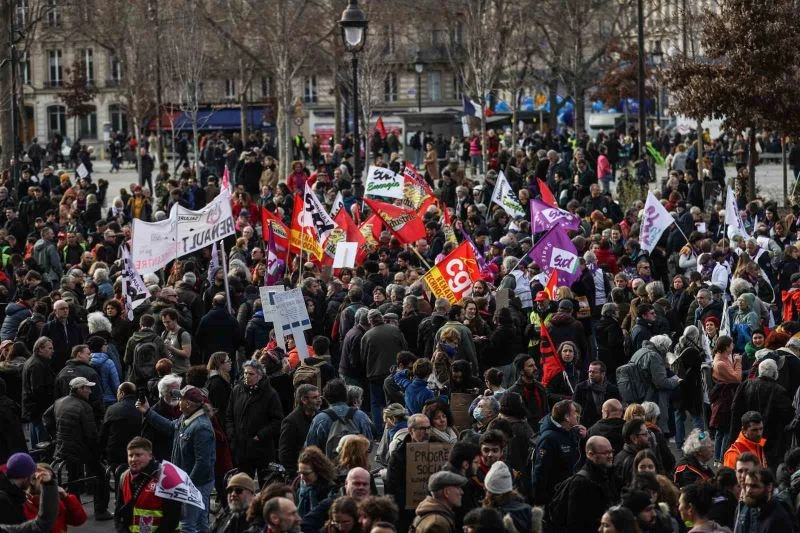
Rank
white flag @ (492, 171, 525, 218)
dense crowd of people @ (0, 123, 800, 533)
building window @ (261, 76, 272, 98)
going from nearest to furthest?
dense crowd of people @ (0, 123, 800, 533), white flag @ (492, 171, 525, 218), building window @ (261, 76, 272, 98)

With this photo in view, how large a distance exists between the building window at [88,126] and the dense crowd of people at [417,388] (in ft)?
201

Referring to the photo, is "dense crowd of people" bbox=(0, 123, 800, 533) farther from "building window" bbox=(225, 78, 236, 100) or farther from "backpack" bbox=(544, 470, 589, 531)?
"building window" bbox=(225, 78, 236, 100)

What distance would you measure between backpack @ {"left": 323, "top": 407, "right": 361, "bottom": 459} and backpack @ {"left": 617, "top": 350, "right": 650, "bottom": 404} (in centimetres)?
353

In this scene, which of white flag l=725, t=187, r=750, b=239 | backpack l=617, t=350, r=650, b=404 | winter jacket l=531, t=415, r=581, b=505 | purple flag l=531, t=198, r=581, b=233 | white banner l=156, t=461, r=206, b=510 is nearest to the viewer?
white banner l=156, t=461, r=206, b=510

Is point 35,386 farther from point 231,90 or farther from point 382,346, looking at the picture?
point 231,90

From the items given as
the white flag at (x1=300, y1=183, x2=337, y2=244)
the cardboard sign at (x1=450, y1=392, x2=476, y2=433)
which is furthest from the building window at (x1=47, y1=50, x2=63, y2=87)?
the cardboard sign at (x1=450, y1=392, x2=476, y2=433)

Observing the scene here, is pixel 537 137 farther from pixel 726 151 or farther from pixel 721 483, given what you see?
pixel 721 483

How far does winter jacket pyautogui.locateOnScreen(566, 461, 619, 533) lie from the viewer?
33.2ft

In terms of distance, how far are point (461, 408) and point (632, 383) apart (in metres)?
2.17

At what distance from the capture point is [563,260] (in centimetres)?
1827

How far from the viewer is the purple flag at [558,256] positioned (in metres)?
18.3

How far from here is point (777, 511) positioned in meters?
9.72

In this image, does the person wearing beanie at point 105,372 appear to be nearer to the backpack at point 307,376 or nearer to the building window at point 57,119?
the backpack at point 307,376

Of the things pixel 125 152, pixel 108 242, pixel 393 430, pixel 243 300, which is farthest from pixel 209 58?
pixel 393 430
